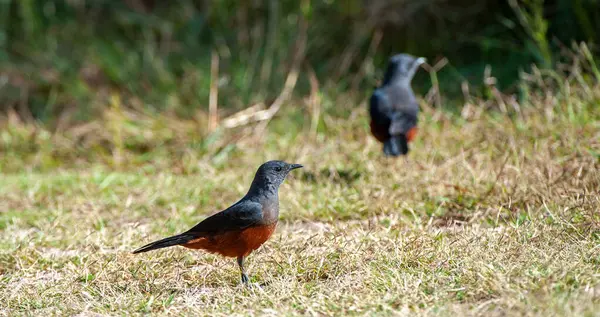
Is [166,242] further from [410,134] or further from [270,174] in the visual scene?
[410,134]

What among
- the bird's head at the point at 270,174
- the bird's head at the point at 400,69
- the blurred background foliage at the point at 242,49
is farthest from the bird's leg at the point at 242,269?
the blurred background foliage at the point at 242,49

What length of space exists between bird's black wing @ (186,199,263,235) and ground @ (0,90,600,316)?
247mm

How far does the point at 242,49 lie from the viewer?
28.4ft

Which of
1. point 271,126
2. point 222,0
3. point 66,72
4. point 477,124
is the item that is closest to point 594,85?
point 477,124

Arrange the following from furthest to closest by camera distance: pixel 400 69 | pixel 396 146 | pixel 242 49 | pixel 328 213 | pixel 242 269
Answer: pixel 242 49, pixel 400 69, pixel 396 146, pixel 328 213, pixel 242 269

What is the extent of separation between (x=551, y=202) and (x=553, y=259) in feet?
3.15

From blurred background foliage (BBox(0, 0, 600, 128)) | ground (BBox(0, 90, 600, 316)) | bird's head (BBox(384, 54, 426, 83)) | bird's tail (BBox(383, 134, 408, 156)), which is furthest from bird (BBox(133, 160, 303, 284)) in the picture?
blurred background foliage (BBox(0, 0, 600, 128))

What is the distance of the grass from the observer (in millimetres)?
3203

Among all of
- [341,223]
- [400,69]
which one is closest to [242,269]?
[341,223]

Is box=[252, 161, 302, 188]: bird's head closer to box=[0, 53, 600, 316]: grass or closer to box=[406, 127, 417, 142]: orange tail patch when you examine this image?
box=[0, 53, 600, 316]: grass

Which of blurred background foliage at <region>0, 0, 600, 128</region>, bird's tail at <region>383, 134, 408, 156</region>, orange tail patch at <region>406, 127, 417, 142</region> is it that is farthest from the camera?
blurred background foliage at <region>0, 0, 600, 128</region>

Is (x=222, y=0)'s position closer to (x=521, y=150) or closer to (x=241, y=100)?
(x=241, y=100)

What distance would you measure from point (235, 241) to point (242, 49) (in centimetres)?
533

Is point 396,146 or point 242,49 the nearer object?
point 396,146
